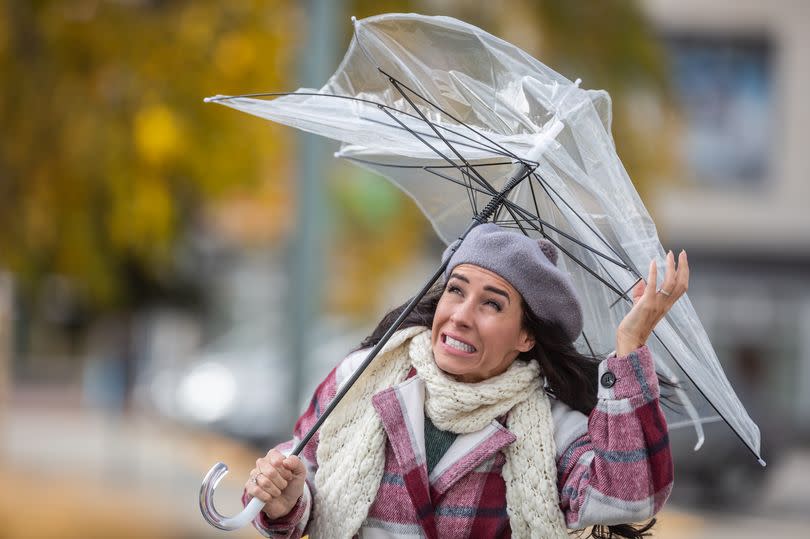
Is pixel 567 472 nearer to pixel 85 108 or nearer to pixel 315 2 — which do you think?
pixel 315 2

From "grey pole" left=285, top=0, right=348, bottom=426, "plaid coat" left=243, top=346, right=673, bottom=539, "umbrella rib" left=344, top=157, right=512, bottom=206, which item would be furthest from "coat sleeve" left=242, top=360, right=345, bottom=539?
"grey pole" left=285, top=0, right=348, bottom=426

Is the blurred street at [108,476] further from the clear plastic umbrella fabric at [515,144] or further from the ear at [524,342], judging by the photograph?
the ear at [524,342]

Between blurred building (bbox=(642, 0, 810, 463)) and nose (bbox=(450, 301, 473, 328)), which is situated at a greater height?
nose (bbox=(450, 301, 473, 328))

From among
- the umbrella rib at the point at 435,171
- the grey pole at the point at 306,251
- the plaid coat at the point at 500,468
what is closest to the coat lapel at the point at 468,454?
the plaid coat at the point at 500,468

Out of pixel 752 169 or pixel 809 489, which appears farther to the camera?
pixel 752 169

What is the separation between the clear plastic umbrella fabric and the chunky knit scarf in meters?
0.30

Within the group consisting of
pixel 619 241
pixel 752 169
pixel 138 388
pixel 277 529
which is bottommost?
pixel 138 388

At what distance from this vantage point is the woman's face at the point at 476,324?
108 inches

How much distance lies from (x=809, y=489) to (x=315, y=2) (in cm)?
1227

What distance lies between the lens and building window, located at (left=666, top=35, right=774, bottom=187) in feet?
79.3

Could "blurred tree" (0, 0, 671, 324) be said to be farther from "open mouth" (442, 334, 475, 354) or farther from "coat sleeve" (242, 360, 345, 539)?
"open mouth" (442, 334, 475, 354)

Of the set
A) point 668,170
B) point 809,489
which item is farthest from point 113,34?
point 809,489

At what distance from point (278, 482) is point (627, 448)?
700 millimetres

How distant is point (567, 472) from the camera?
2693 millimetres
